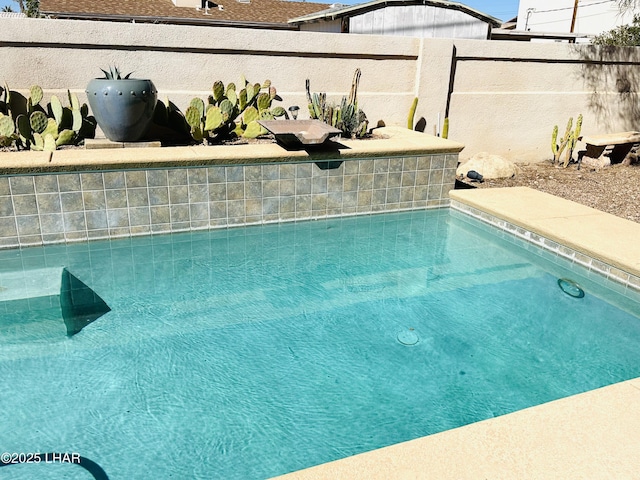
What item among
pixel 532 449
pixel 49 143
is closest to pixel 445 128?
pixel 49 143

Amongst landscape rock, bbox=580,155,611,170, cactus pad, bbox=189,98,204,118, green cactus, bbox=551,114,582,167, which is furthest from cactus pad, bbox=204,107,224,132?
landscape rock, bbox=580,155,611,170

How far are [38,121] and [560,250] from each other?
18.6 feet

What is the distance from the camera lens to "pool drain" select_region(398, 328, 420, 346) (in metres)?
3.75

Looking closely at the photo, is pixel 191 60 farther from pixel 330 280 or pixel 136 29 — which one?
pixel 330 280

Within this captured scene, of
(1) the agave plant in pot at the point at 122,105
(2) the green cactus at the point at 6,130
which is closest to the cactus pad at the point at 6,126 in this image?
(2) the green cactus at the point at 6,130

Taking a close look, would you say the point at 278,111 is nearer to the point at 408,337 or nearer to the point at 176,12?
the point at 408,337

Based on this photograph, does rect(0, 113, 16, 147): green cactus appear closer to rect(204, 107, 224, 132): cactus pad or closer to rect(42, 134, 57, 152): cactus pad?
rect(42, 134, 57, 152): cactus pad

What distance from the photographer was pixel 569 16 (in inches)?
877

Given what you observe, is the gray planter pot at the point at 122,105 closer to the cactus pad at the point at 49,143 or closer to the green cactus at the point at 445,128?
the cactus pad at the point at 49,143

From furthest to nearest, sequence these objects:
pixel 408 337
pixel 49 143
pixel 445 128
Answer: pixel 445 128, pixel 49 143, pixel 408 337

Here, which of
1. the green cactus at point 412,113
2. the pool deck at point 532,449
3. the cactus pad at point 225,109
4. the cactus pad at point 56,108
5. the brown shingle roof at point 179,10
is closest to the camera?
the pool deck at point 532,449

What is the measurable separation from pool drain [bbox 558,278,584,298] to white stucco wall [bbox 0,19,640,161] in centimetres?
439

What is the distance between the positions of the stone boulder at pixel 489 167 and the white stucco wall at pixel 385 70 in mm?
582

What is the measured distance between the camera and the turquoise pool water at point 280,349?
9.13 ft
